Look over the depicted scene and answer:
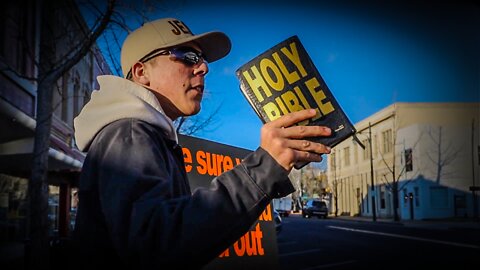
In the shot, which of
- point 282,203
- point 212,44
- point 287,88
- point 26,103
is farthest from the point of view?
point 26,103

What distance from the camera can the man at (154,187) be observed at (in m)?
0.78

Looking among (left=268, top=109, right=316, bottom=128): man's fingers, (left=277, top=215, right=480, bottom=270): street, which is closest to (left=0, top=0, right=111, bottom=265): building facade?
(left=268, top=109, right=316, bottom=128): man's fingers

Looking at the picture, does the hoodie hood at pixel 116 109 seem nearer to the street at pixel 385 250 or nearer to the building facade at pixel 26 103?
the building facade at pixel 26 103

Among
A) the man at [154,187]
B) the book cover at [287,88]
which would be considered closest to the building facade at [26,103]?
the man at [154,187]

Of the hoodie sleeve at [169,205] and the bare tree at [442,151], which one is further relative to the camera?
the bare tree at [442,151]

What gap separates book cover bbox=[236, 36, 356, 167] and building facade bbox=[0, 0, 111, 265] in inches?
139

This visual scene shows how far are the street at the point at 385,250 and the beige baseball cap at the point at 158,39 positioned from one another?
713cm

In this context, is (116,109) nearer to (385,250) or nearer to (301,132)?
(301,132)

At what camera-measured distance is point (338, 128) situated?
3.03 feet

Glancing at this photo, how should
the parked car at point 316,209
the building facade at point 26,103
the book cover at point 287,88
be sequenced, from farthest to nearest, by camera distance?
the parked car at point 316,209
the building facade at point 26,103
the book cover at point 287,88

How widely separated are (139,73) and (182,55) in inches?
4.7

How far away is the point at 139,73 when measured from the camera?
120 cm

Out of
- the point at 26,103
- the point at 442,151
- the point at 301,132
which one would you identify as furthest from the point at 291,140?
the point at 26,103

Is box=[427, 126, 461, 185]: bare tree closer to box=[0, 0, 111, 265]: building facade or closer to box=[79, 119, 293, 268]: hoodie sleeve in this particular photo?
box=[79, 119, 293, 268]: hoodie sleeve
